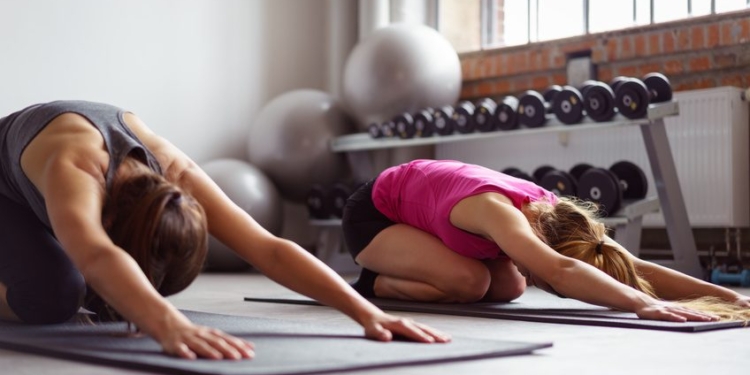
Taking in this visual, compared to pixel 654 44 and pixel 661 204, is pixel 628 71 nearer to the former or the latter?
pixel 654 44

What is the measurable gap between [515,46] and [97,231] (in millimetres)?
4236

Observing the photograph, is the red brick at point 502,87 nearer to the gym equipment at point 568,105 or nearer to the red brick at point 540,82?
the red brick at point 540,82

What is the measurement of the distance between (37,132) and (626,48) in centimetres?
375

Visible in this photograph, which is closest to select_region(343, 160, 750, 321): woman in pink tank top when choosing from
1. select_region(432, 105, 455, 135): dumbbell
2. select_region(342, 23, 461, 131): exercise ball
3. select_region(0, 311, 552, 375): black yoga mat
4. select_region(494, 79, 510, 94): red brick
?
select_region(0, 311, 552, 375): black yoga mat

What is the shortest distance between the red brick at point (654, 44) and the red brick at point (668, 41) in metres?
0.02

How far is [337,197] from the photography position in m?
5.41

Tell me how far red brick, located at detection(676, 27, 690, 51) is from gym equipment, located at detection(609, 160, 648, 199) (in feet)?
2.33

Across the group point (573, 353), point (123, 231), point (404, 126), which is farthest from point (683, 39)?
point (123, 231)

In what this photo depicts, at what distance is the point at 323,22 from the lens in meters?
6.41

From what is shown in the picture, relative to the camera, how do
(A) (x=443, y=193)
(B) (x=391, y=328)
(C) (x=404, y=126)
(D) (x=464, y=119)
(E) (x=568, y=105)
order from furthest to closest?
(C) (x=404, y=126) < (D) (x=464, y=119) < (E) (x=568, y=105) < (A) (x=443, y=193) < (B) (x=391, y=328)

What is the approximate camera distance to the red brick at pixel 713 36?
4676 millimetres

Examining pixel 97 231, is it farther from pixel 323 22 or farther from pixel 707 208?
pixel 323 22

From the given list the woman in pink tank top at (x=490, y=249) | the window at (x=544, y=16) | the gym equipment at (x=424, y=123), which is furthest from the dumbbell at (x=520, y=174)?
the woman in pink tank top at (x=490, y=249)

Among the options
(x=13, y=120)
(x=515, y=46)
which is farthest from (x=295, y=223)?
(x=13, y=120)
